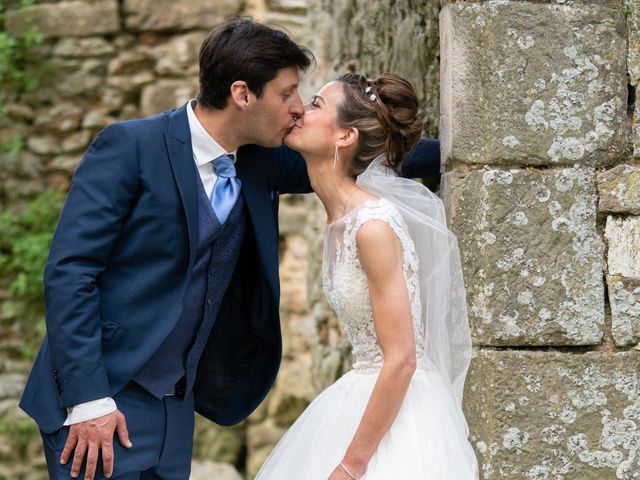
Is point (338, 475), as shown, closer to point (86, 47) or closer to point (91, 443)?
point (91, 443)

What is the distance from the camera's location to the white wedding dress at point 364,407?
2516mm

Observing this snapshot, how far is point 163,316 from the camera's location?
8.72 feet

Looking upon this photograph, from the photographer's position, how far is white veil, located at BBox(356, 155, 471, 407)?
2.66 metres

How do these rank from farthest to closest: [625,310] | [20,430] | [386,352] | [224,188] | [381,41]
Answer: [20,430] → [381,41] → [224,188] → [625,310] → [386,352]

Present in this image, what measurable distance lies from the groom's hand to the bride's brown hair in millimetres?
955

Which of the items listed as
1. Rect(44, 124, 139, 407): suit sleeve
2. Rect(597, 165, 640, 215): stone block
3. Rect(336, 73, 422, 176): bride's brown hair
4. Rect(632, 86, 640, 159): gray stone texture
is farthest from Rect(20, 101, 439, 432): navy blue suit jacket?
Rect(632, 86, 640, 159): gray stone texture

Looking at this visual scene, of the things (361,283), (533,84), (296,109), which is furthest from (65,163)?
(533,84)

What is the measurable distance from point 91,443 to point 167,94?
12.1 ft

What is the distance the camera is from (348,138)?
2758mm

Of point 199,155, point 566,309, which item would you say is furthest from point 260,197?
point 566,309

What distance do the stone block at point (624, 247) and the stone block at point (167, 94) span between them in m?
3.68

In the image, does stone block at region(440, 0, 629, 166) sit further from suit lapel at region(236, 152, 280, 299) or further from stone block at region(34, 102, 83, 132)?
stone block at region(34, 102, 83, 132)

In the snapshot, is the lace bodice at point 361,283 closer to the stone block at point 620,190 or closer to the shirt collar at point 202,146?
the shirt collar at point 202,146

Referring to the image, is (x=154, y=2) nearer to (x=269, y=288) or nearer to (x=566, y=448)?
(x=269, y=288)
